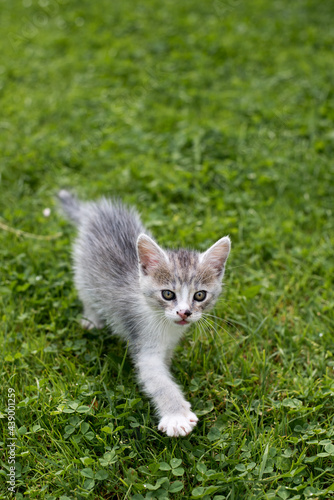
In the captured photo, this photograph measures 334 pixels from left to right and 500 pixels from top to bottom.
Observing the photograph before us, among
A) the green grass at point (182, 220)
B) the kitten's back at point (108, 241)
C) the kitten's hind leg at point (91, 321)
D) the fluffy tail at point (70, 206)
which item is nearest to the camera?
the green grass at point (182, 220)

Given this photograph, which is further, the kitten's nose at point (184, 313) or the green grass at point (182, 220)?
the kitten's nose at point (184, 313)

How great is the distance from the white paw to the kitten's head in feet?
1.73

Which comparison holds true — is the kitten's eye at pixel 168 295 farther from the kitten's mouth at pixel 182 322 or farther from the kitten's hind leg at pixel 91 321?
the kitten's hind leg at pixel 91 321

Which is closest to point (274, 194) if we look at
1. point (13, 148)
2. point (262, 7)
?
point (13, 148)

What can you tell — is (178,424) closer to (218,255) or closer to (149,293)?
(149,293)

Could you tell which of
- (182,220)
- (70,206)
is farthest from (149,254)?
(182,220)

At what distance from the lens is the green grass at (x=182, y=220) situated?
307 cm

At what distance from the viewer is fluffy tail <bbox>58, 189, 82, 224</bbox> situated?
15.0 feet

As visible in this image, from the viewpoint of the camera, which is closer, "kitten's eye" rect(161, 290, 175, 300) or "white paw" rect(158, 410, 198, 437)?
"white paw" rect(158, 410, 198, 437)

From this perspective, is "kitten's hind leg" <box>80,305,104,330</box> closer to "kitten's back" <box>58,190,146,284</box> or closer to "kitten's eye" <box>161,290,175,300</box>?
"kitten's back" <box>58,190,146,284</box>

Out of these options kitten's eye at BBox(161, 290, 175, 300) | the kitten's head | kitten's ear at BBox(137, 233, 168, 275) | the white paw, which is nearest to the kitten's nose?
the kitten's head

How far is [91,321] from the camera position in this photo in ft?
13.3

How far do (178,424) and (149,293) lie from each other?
798 millimetres

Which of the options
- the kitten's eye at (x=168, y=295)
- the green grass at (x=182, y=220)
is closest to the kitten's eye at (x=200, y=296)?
the kitten's eye at (x=168, y=295)
